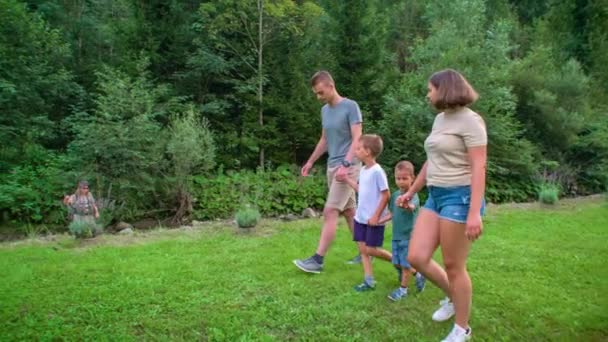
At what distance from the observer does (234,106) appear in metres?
12.0

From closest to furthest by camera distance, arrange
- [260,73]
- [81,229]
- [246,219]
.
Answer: [81,229]
[246,219]
[260,73]

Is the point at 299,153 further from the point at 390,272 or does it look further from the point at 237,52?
the point at 390,272

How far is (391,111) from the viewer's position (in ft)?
36.2

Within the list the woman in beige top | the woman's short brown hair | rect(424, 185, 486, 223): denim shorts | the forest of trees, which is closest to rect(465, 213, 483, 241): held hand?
the woman in beige top

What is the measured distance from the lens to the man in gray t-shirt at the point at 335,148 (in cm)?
447

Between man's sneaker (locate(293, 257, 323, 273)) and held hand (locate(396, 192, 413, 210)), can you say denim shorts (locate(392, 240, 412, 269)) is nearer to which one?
held hand (locate(396, 192, 413, 210))

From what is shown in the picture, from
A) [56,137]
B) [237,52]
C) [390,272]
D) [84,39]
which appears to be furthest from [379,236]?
[84,39]

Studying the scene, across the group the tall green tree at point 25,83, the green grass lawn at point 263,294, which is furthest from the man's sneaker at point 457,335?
the tall green tree at point 25,83

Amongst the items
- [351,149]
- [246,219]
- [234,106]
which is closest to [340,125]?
[351,149]

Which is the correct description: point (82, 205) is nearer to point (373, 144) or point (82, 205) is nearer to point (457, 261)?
point (373, 144)

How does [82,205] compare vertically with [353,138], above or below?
below

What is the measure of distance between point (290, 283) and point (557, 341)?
2034mm

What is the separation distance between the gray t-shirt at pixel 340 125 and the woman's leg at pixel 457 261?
1684 mm

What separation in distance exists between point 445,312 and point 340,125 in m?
1.84
